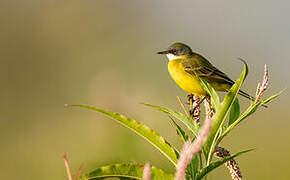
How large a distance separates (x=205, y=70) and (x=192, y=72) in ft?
0.73

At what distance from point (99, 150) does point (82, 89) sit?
347 cm

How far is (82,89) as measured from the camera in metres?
6.78

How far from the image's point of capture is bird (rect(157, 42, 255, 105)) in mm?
2141

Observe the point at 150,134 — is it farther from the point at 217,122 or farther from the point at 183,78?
the point at 183,78

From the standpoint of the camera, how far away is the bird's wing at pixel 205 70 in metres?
2.15

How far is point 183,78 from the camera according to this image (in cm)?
246

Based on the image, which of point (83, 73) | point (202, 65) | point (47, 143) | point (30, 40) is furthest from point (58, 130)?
point (30, 40)

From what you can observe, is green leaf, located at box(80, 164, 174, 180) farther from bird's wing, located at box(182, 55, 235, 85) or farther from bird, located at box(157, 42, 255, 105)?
bird's wing, located at box(182, 55, 235, 85)

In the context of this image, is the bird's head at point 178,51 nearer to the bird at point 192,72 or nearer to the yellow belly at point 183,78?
the bird at point 192,72

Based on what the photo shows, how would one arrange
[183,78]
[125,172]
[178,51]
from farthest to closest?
[178,51], [183,78], [125,172]

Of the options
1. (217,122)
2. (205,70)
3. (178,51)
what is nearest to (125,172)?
(217,122)

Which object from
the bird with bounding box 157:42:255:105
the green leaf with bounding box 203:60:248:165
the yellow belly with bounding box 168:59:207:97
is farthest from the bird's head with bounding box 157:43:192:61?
the green leaf with bounding box 203:60:248:165

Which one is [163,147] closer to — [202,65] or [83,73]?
[202,65]

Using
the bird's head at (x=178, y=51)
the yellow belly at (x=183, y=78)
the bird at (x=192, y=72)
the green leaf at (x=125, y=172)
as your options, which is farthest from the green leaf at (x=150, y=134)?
the bird's head at (x=178, y=51)
